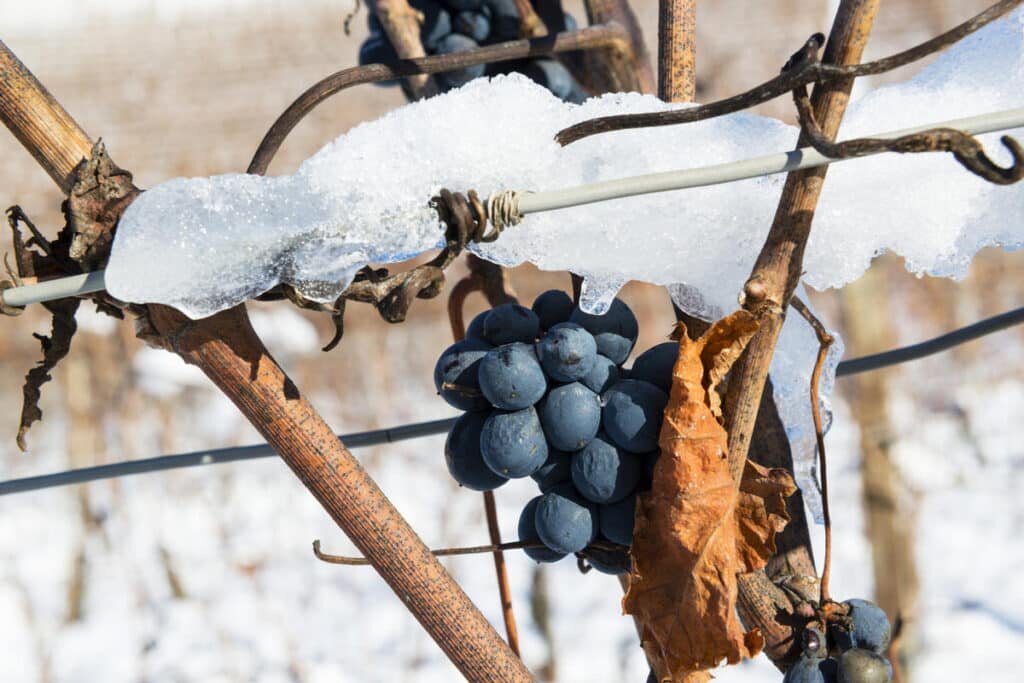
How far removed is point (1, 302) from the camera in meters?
0.43

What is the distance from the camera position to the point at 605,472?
463 mm

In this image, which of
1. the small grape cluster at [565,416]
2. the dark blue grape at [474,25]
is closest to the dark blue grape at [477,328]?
the small grape cluster at [565,416]

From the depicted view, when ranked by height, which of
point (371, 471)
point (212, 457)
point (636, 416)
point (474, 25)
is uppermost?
point (371, 471)

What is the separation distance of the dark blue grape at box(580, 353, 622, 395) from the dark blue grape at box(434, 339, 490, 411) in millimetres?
56

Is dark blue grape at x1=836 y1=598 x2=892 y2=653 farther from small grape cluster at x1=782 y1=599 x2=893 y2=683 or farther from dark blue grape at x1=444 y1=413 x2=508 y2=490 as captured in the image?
dark blue grape at x1=444 y1=413 x2=508 y2=490

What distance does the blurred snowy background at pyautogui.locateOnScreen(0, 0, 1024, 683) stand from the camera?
3.27 meters

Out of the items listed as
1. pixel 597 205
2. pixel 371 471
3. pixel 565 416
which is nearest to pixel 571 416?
pixel 565 416

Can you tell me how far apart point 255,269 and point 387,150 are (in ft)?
0.29

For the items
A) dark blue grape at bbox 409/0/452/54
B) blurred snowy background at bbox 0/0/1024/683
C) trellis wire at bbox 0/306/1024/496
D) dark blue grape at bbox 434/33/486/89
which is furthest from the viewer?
blurred snowy background at bbox 0/0/1024/683

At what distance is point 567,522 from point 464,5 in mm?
835

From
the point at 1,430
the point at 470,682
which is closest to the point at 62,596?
the point at 1,430

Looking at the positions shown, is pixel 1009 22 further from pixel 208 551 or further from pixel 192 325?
pixel 208 551

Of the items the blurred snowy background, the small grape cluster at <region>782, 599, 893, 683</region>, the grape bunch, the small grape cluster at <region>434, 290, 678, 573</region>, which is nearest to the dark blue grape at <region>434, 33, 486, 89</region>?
the grape bunch

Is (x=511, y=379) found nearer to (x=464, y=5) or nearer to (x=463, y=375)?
(x=463, y=375)
